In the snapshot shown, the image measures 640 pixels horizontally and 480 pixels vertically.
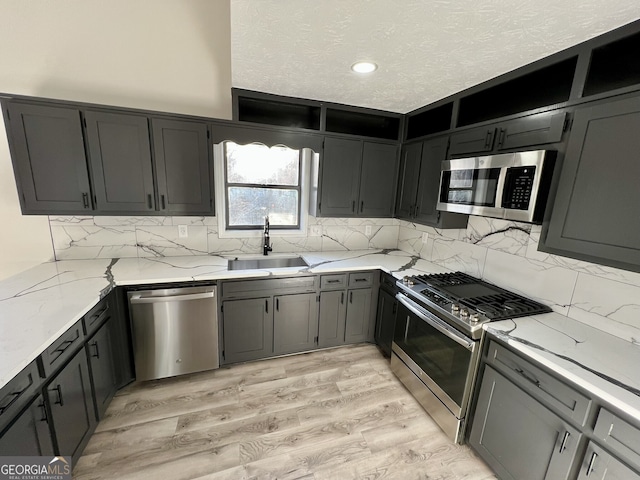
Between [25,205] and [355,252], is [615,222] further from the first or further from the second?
[25,205]

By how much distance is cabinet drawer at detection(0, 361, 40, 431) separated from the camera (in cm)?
96

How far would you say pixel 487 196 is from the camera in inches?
67.3

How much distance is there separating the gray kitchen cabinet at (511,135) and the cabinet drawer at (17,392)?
2.81 meters

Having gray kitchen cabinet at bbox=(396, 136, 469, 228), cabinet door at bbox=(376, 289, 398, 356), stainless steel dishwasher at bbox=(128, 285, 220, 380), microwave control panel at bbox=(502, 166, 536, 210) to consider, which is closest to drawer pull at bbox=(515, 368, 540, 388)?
microwave control panel at bbox=(502, 166, 536, 210)

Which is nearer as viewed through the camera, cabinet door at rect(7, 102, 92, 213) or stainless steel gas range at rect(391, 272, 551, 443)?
stainless steel gas range at rect(391, 272, 551, 443)

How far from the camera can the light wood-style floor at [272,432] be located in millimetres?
1539

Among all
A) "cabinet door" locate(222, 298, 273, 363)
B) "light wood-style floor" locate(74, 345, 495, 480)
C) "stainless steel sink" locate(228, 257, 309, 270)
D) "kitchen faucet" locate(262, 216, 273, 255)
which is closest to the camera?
"light wood-style floor" locate(74, 345, 495, 480)

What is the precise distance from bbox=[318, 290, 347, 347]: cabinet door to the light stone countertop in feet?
1.00

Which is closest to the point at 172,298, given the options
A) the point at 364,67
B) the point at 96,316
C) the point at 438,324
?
the point at 96,316

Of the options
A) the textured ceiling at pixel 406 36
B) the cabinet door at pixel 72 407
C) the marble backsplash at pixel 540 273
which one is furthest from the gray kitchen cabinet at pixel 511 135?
the cabinet door at pixel 72 407

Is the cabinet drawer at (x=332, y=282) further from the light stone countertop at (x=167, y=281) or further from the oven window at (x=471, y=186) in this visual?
the oven window at (x=471, y=186)

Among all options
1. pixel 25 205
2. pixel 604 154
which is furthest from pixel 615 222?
pixel 25 205

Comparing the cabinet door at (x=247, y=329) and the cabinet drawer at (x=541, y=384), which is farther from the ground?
the cabinet drawer at (x=541, y=384)

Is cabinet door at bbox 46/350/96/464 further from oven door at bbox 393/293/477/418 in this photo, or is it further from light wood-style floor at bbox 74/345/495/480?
oven door at bbox 393/293/477/418
